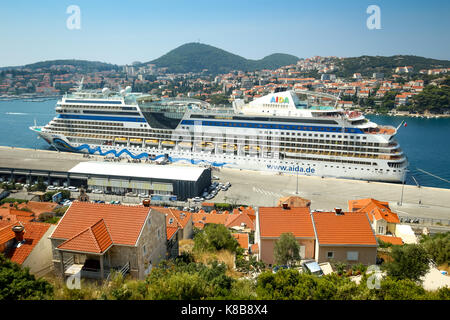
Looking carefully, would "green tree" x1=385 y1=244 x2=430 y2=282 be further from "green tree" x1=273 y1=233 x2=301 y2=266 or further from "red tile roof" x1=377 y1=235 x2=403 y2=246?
"red tile roof" x1=377 y1=235 x2=403 y2=246

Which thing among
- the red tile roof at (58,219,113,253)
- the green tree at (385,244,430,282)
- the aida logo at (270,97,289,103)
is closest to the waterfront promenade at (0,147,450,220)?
the aida logo at (270,97,289,103)

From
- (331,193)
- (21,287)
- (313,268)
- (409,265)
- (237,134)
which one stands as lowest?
(331,193)

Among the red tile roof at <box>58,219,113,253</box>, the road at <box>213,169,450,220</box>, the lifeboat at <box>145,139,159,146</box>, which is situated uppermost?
the red tile roof at <box>58,219,113,253</box>

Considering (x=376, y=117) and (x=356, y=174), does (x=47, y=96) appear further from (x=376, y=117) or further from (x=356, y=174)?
(x=356, y=174)

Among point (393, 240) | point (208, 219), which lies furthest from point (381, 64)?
point (208, 219)

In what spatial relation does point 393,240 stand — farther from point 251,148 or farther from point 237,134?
point 237,134

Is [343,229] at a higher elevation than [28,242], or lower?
lower
